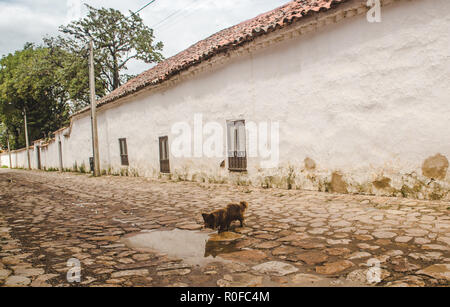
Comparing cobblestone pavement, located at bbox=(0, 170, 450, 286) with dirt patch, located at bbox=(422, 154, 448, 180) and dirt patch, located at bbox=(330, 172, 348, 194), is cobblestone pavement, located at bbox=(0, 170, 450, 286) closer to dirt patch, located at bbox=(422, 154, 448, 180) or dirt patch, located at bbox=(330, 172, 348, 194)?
dirt patch, located at bbox=(422, 154, 448, 180)

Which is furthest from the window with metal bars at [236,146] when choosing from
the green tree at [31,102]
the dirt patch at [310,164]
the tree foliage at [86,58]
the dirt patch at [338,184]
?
the green tree at [31,102]

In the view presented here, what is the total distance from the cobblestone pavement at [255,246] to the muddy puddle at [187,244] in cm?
2

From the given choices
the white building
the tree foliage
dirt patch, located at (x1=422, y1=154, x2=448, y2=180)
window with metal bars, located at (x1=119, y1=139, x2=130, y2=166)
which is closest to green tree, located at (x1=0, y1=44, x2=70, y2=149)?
the tree foliage

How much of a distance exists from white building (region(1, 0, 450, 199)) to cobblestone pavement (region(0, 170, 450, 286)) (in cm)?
83

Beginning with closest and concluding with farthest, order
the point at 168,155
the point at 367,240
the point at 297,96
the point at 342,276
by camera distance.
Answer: the point at 342,276
the point at 367,240
the point at 297,96
the point at 168,155

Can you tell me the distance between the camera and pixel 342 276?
2.22 meters

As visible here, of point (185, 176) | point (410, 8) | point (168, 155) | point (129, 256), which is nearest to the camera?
point (129, 256)

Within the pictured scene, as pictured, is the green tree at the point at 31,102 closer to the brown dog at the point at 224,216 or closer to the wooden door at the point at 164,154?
the wooden door at the point at 164,154

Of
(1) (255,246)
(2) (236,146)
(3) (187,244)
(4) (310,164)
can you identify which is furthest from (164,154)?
(1) (255,246)

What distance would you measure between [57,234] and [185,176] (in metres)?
6.53

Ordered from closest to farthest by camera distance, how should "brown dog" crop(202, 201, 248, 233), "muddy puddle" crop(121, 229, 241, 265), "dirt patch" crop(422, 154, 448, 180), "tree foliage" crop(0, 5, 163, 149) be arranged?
"muddy puddle" crop(121, 229, 241, 265)
"brown dog" crop(202, 201, 248, 233)
"dirt patch" crop(422, 154, 448, 180)
"tree foliage" crop(0, 5, 163, 149)

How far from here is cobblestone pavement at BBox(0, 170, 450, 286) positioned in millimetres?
2250

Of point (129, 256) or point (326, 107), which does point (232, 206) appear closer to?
point (129, 256)

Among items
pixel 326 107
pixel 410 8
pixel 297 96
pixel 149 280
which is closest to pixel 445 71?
pixel 410 8
